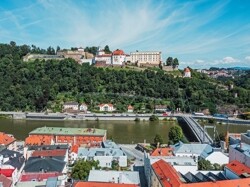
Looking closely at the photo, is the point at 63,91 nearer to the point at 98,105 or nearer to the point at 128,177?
the point at 98,105

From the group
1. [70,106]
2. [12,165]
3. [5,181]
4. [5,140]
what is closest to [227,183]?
[5,181]

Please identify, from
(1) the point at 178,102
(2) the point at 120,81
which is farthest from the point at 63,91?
(1) the point at 178,102

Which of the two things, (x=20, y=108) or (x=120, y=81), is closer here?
(x=20, y=108)

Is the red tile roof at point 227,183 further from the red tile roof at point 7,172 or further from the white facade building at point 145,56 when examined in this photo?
the white facade building at point 145,56

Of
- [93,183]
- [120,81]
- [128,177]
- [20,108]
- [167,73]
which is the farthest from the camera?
[167,73]

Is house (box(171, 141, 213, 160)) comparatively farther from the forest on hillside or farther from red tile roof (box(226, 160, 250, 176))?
the forest on hillside

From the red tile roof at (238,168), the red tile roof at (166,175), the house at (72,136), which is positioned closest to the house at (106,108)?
the house at (72,136)

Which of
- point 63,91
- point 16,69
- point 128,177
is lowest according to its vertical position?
point 128,177
